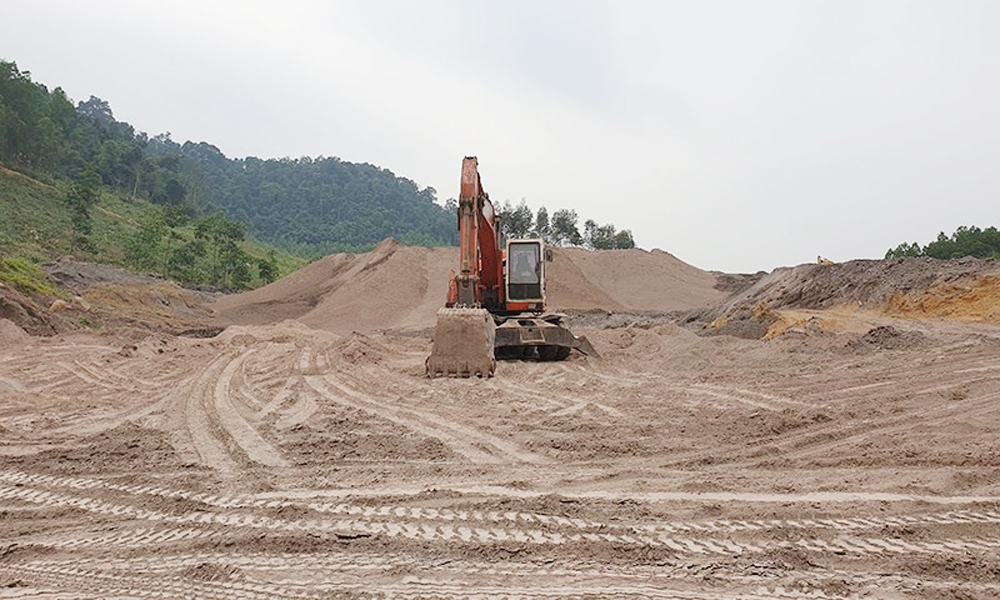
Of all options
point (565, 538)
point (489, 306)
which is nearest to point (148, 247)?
point (489, 306)

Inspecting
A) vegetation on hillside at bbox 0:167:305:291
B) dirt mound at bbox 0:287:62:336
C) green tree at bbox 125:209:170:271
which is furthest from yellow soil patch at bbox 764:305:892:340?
green tree at bbox 125:209:170:271

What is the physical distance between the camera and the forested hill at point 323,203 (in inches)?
4557

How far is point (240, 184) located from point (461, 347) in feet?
462

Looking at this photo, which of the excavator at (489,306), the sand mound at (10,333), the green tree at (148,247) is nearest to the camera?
the excavator at (489,306)

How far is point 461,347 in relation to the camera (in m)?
11.5

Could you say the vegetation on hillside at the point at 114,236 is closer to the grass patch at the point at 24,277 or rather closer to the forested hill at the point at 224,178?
the forested hill at the point at 224,178

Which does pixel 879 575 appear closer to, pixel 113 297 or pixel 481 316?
pixel 481 316

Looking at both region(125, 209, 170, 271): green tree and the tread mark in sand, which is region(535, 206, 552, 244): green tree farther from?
the tread mark in sand

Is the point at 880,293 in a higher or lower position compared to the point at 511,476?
higher

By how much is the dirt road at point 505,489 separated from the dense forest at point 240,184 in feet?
140

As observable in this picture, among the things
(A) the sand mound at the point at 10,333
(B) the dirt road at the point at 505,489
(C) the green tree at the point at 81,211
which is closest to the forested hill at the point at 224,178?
(C) the green tree at the point at 81,211

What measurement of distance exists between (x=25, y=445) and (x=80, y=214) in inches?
1729

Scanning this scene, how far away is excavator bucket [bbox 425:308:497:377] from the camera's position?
445 inches

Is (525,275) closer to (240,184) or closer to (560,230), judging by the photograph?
(560,230)
